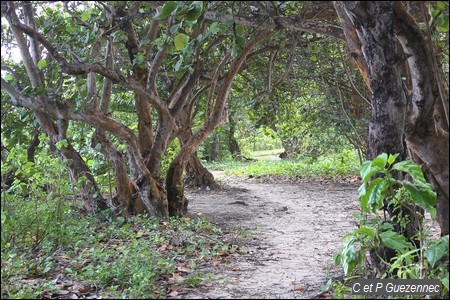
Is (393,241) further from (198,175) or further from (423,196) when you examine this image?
(198,175)

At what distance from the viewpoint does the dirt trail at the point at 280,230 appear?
4574 mm

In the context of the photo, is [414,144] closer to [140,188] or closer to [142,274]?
[142,274]

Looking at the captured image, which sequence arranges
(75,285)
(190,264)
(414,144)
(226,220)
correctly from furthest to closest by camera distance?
(226,220) → (190,264) → (75,285) → (414,144)

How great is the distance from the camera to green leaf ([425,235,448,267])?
11.4ft

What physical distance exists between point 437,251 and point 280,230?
13.9 ft

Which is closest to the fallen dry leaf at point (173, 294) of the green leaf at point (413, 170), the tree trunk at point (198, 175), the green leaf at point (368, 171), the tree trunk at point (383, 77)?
Result: the tree trunk at point (383, 77)

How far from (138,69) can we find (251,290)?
4736mm

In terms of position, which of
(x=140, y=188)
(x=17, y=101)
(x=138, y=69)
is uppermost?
(x=138, y=69)

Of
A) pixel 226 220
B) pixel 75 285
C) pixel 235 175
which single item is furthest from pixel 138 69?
pixel 235 175

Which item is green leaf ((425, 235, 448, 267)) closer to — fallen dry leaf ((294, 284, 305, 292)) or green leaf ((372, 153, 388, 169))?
green leaf ((372, 153, 388, 169))

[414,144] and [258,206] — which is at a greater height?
[414,144]

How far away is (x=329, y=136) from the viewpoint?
13.4 m

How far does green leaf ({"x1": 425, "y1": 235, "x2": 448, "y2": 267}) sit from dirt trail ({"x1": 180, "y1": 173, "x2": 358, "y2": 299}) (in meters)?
1.10

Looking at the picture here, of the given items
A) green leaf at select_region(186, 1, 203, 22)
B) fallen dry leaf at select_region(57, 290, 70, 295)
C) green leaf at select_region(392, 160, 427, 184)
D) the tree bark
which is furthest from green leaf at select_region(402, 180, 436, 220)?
the tree bark
